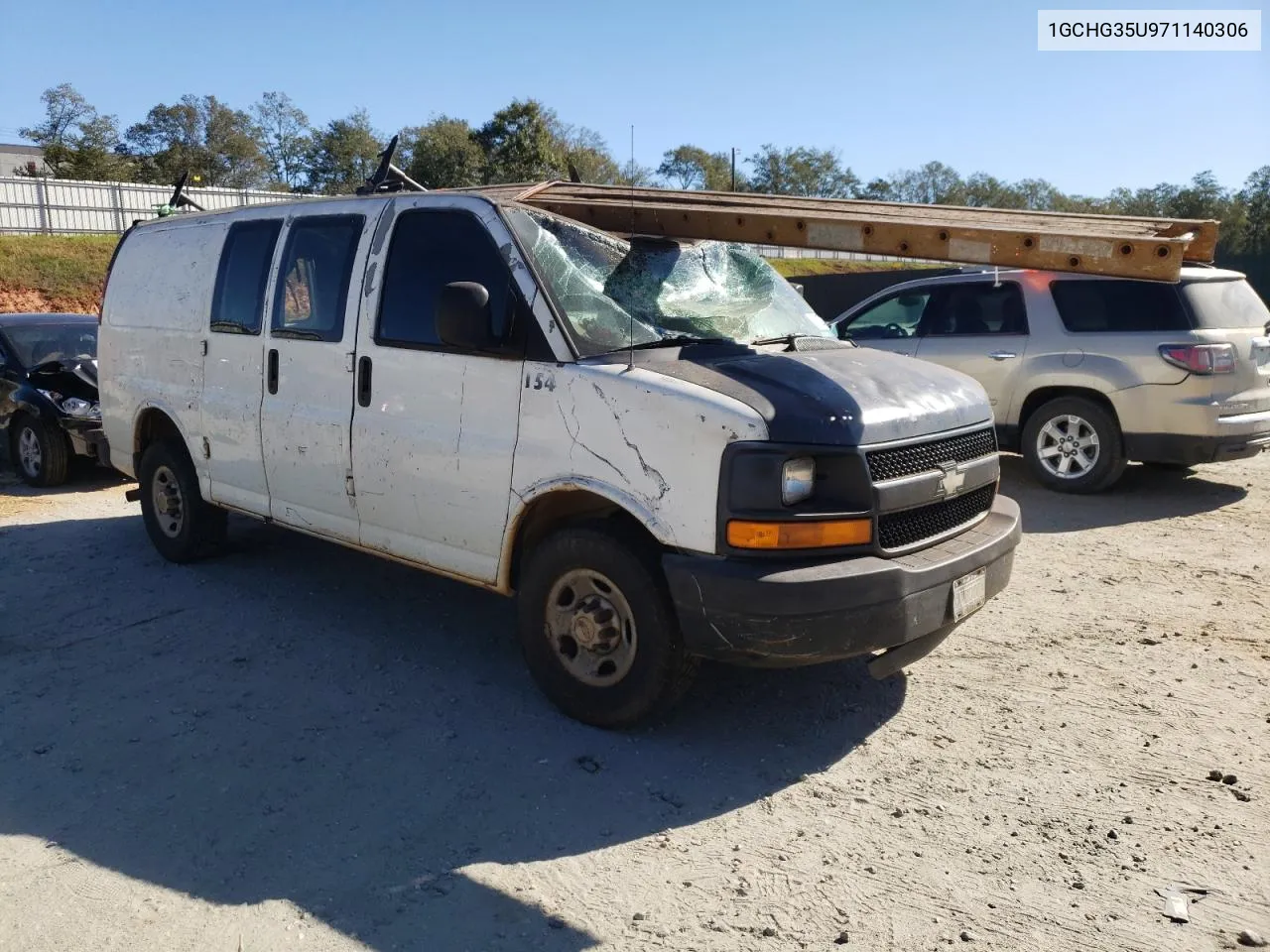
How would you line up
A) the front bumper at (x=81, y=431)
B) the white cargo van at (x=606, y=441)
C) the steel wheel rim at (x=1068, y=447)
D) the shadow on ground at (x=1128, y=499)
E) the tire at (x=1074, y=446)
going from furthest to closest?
the front bumper at (x=81, y=431) < the steel wheel rim at (x=1068, y=447) < the tire at (x=1074, y=446) < the shadow on ground at (x=1128, y=499) < the white cargo van at (x=606, y=441)

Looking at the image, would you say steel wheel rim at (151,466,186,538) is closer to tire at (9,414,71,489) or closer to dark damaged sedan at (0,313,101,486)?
dark damaged sedan at (0,313,101,486)

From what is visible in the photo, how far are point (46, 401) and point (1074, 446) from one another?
29.7ft

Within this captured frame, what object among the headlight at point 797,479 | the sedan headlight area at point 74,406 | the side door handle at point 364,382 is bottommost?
the sedan headlight area at point 74,406

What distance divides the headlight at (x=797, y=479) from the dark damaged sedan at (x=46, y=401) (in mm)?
7612

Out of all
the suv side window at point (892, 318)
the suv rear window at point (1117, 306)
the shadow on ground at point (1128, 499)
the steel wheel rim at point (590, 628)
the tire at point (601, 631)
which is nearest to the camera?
the tire at point (601, 631)

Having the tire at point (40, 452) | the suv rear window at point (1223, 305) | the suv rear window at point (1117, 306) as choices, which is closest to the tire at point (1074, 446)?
the suv rear window at point (1117, 306)

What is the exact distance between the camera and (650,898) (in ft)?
10.3

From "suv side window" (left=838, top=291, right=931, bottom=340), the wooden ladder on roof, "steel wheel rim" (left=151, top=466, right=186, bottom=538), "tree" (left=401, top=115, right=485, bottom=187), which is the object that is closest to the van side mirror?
the wooden ladder on roof

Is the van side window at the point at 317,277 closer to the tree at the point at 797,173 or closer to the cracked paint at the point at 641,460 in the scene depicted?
the cracked paint at the point at 641,460

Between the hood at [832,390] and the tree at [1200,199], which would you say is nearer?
the hood at [832,390]

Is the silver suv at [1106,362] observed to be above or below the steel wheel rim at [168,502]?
above

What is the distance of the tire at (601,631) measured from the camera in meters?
3.90

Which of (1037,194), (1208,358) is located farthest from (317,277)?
(1037,194)

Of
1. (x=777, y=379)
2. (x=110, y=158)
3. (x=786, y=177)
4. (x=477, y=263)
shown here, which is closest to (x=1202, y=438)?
(x=777, y=379)
